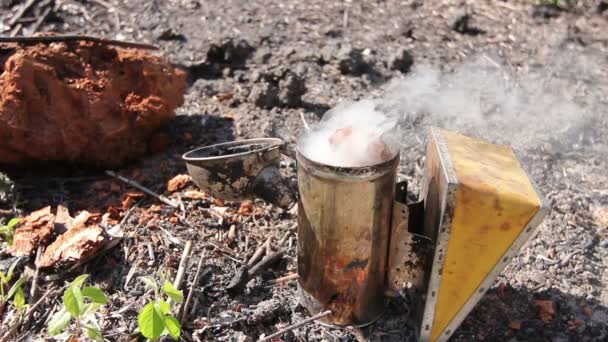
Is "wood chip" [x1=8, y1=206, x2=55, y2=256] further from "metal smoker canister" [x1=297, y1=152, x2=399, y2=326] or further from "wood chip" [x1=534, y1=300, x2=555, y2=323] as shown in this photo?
"wood chip" [x1=534, y1=300, x2=555, y2=323]

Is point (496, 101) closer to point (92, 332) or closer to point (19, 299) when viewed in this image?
point (92, 332)

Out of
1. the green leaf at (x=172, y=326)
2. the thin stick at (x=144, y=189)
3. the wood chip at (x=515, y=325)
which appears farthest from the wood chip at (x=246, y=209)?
the wood chip at (x=515, y=325)

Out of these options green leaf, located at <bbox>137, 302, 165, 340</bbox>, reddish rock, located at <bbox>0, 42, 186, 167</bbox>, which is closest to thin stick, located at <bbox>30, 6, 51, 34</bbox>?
reddish rock, located at <bbox>0, 42, 186, 167</bbox>

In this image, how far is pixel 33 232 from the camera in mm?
3160

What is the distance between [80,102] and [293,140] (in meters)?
1.51

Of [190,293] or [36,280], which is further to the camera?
[36,280]

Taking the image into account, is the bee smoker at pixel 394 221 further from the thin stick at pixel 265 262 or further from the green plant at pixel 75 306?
the green plant at pixel 75 306

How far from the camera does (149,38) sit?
5.63 meters

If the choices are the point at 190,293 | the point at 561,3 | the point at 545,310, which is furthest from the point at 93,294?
the point at 561,3

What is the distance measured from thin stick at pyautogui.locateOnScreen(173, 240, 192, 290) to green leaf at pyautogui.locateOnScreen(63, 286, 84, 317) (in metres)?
0.64

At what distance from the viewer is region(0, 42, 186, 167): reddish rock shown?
356 cm

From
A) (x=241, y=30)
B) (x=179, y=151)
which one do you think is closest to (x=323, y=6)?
(x=241, y=30)

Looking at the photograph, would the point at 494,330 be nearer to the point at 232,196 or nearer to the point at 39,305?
the point at 232,196

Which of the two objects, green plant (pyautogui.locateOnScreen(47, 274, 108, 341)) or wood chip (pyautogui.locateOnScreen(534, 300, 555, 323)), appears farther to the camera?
wood chip (pyautogui.locateOnScreen(534, 300, 555, 323))
